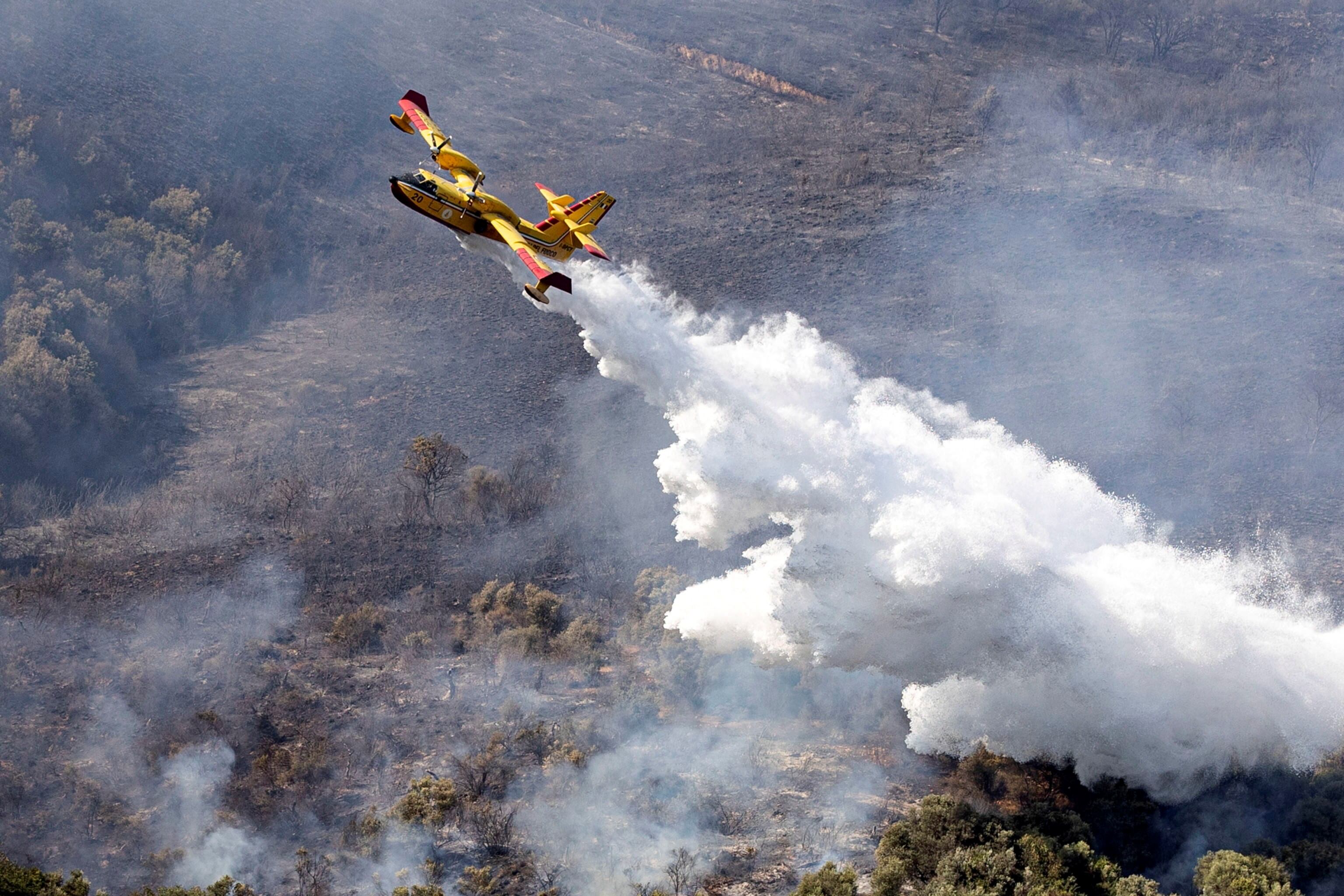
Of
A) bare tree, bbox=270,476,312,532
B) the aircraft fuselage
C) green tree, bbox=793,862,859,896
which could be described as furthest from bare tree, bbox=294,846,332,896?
the aircraft fuselage

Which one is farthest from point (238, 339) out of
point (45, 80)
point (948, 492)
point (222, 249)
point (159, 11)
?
point (948, 492)

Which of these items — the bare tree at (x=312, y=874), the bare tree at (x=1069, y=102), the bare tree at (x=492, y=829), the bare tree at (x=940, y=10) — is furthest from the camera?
the bare tree at (x=940, y=10)

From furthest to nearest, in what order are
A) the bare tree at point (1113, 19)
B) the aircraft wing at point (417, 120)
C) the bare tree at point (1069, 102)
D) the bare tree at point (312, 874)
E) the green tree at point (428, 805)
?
the bare tree at point (1113, 19)
the bare tree at point (1069, 102)
the aircraft wing at point (417, 120)
the green tree at point (428, 805)
the bare tree at point (312, 874)

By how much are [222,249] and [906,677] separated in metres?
49.0

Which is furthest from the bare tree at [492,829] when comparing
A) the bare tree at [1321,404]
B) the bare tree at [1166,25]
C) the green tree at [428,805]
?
the bare tree at [1166,25]

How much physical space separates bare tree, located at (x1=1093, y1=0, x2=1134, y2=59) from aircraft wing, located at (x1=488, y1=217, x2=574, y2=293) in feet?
243

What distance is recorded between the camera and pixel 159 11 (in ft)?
267

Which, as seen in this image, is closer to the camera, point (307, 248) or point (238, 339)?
point (238, 339)

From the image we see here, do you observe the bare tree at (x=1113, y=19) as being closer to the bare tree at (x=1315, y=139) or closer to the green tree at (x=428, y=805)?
the bare tree at (x=1315, y=139)

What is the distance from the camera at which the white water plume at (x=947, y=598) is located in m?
36.9

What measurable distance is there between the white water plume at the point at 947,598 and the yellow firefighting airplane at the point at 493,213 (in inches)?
65.6

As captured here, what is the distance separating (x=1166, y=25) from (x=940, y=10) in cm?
1870

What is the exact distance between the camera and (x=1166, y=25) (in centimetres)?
9694

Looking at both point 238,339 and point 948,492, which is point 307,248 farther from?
point 948,492
